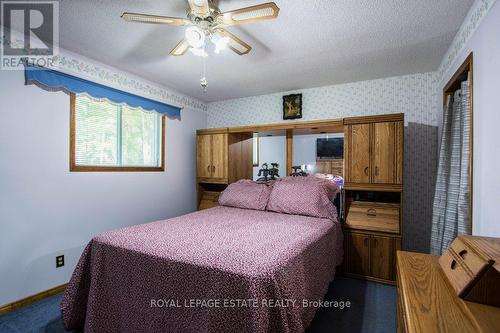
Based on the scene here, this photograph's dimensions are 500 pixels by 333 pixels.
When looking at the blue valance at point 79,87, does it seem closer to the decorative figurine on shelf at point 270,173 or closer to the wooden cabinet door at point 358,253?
the decorative figurine on shelf at point 270,173

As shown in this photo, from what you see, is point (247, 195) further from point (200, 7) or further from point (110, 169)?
point (200, 7)

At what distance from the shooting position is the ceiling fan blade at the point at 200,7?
1.43m

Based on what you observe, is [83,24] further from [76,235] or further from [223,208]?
[223,208]

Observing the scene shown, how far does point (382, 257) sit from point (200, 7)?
2676 millimetres

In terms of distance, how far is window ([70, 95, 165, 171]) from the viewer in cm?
249

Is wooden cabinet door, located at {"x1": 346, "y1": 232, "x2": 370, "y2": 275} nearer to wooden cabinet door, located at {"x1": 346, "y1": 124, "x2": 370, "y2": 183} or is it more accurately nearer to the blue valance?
wooden cabinet door, located at {"x1": 346, "y1": 124, "x2": 370, "y2": 183}

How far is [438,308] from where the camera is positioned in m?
0.82

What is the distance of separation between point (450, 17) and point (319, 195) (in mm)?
1721

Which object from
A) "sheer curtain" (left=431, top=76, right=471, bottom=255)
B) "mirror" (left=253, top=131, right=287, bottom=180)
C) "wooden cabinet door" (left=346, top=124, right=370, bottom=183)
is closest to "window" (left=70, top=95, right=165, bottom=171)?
"mirror" (left=253, top=131, right=287, bottom=180)

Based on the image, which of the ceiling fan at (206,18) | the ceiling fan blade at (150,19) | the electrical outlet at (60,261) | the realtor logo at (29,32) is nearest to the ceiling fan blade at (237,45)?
the ceiling fan at (206,18)

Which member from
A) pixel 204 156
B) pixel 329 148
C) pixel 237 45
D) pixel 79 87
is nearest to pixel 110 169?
pixel 79 87

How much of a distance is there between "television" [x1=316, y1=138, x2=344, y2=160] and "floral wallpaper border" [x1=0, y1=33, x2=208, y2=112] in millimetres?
2105

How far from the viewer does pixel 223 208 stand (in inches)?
114

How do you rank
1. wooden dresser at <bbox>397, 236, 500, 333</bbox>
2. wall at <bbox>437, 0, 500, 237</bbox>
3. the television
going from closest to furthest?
wooden dresser at <bbox>397, 236, 500, 333</bbox> → wall at <bbox>437, 0, 500, 237</bbox> → the television
